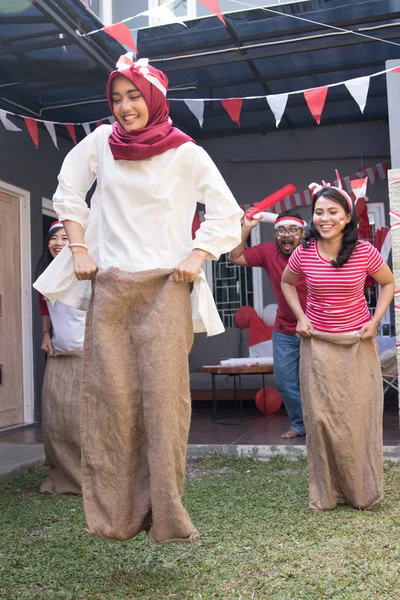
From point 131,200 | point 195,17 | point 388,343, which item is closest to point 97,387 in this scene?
point 131,200

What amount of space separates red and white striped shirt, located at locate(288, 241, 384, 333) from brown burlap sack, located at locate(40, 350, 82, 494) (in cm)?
157

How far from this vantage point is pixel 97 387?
2596 millimetres

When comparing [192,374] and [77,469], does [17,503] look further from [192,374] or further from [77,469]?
[192,374]

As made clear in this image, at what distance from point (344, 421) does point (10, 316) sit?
16.2 feet

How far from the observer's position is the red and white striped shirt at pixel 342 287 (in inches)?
155

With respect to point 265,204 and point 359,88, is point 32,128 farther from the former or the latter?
point 359,88

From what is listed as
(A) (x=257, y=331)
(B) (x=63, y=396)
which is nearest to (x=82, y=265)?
(B) (x=63, y=396)

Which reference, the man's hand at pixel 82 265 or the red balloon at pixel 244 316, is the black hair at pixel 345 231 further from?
the red balloon at pixel 244 316

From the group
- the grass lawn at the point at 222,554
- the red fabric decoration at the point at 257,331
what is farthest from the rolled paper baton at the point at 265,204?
the red fabric decoration at the point at 257,331

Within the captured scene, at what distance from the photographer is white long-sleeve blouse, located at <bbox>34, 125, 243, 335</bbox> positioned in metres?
2.65

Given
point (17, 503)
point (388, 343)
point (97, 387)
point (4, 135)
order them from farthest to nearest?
1. point (388, 343)
2. point (4, 135)
3. point (17, 503)
4. point (97, 387)

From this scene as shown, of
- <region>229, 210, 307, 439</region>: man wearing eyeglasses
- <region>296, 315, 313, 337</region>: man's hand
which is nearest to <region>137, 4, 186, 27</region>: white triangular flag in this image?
<region>229, 210, 307, 439</region>: man wearing eyeglasses

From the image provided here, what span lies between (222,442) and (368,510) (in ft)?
7.66

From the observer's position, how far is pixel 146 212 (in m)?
2.65
